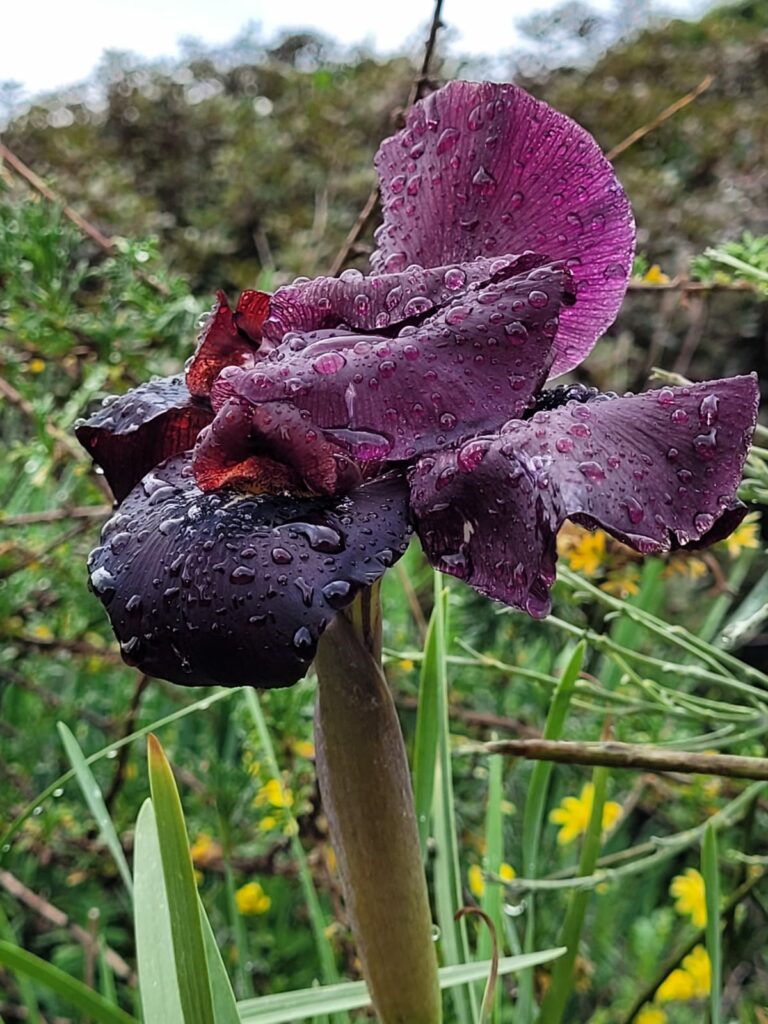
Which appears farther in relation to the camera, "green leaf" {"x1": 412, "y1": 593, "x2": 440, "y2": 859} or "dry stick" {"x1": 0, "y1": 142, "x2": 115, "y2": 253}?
"dry stick" {"x1": 0, "y1": 142, "x2": 115, "y2": 253}

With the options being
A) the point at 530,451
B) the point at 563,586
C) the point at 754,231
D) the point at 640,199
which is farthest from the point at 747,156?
the point at 530,451

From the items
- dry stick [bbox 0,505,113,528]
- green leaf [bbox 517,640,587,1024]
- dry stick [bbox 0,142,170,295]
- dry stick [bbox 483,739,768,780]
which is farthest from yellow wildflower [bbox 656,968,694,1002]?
dry stick [bbox 0,142,170,295]

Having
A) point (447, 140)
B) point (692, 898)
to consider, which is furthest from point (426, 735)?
point (692, 898)

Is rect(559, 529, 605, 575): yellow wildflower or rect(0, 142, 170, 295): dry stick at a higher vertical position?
rect(0, 142, 170, 295): dry stick

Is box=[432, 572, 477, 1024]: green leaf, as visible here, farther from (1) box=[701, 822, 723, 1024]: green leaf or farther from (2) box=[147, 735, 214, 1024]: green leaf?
(2) box=[147, 735, 214, 1024]: green leaf

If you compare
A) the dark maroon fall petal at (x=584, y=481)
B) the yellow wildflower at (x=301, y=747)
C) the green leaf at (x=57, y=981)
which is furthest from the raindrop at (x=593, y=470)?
the yellow wildflower at (x=301, y=747)

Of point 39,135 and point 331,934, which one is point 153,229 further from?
point 331,934

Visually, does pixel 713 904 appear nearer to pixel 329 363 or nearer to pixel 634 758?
pixel 634 758
